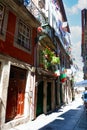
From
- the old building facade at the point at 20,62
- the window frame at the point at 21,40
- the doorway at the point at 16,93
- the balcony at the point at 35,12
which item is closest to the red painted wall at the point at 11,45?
the old building facade at the point at 20,62

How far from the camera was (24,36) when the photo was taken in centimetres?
1077

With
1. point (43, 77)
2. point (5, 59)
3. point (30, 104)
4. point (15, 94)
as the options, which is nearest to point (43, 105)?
point (43, 77)

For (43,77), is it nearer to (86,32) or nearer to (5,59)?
(5,59)

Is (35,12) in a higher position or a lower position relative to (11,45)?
higher

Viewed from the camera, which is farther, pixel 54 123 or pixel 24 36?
pixel 24 36

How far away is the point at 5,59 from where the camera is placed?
27.3ft

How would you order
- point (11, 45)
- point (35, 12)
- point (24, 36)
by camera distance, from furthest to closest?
1. point (35, 12)
2. point (24, 36)
3. point (11, 45)

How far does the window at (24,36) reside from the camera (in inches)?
402

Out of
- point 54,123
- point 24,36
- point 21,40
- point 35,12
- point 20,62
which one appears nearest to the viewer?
point 20,62

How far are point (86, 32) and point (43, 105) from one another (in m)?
33.0

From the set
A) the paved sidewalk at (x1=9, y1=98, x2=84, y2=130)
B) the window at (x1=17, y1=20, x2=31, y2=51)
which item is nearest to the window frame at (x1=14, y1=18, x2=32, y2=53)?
the window at (x1=17, y1=20, x2=31, y2=51)

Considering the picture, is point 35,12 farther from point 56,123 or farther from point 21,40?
point 56,123

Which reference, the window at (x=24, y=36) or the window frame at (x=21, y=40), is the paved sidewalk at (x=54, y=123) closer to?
the window frame at (x=21, y=40)

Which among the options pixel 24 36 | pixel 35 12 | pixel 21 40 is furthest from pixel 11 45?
pixel 35 12
